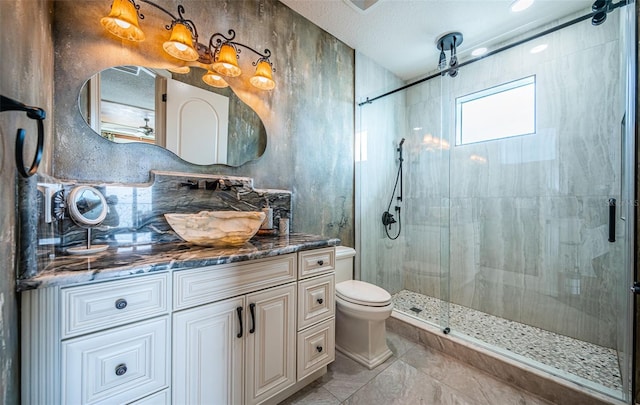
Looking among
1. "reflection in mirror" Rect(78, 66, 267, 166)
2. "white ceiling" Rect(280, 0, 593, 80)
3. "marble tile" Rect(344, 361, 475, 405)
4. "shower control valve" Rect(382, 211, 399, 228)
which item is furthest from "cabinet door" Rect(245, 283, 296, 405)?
"white ceiling" Rect(280, 0, 593, 80)

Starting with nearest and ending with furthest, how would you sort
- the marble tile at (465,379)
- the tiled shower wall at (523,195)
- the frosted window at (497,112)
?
1. the marble tile at (465,379)
2. the tiled shower wall at (523,195)
3. the frosted window at (497,112)

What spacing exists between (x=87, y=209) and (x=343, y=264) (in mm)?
1691

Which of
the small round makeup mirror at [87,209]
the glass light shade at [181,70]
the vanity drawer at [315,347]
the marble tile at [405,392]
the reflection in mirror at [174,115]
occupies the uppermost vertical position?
the glass light shade at [181,70]

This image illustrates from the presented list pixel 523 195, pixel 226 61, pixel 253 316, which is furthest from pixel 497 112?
pixel 253 316

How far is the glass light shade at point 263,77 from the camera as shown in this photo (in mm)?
1745

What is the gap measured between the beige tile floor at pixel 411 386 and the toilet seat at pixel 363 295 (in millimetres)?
452

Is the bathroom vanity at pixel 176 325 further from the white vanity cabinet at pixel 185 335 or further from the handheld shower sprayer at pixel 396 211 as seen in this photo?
the handheld shower sprayer at pixel 396 211

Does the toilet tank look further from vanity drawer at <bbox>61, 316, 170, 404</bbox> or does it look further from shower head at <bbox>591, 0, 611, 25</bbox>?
shower head at <bbox>591, 0, 611, 25</bbox>

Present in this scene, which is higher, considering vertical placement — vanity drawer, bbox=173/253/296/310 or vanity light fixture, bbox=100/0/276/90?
vanity light fixture, bbox=100/0/276/90

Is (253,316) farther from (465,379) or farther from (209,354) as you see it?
(465,379)

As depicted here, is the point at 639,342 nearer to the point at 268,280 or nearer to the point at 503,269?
the point at 503,269

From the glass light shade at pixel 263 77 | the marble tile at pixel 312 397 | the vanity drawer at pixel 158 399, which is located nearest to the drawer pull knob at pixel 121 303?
the vanity drawer at pixel 158 399

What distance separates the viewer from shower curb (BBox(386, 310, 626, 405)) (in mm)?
1367

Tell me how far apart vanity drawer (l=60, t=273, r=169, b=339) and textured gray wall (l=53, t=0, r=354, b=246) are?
70 centimetres
